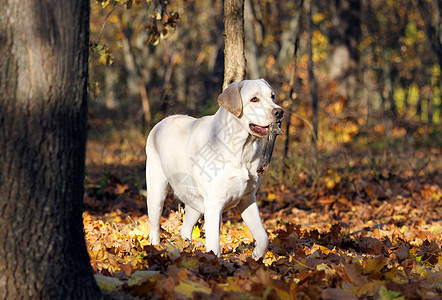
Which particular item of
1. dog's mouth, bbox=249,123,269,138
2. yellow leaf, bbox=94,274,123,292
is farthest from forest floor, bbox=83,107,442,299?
dog's mouth, bbox=249,123,269,138

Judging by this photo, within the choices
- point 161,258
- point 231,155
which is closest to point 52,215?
point 161,258

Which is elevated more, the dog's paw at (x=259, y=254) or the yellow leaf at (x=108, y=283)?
the yellow leaf at (x=108, y=283)

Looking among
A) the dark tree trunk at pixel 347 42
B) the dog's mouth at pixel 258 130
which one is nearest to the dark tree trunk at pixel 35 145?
the dog's mouth at pixel 258 130

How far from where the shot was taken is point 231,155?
4.57m

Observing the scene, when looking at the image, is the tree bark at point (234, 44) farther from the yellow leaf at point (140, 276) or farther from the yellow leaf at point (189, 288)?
the yellow leaf at point (189, 288)

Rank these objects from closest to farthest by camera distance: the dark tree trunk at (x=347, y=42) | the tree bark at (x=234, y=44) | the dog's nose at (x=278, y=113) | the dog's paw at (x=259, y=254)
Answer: the dog's nose at (x=278, y=113) < the dog's paw at (x=259, y=254) < the tree bark at (x=234, y=44) < the dark tree trunk at (x=347, y=42)

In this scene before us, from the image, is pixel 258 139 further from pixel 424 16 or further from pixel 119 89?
pixel 119 89

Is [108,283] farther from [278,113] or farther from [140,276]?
[278,113]

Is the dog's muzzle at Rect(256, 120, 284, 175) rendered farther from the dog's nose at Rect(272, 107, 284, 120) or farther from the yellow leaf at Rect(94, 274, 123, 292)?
the yellow leaf at Rect(94, 274, 123, 292)

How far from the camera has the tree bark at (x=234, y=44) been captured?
20.8 feet

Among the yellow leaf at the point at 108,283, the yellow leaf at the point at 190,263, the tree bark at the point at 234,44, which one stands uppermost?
the tree bark at the point at 234,44

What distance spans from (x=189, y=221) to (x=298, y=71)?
1662cm

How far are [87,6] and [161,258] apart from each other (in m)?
1.87

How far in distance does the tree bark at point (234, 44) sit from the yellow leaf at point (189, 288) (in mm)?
3457
